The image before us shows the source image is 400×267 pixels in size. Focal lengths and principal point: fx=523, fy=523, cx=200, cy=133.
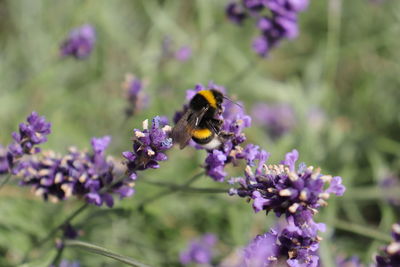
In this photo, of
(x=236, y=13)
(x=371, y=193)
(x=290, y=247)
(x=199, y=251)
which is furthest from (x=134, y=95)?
(x=371, y=193)

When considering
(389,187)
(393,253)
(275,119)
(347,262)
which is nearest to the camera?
(393,253)

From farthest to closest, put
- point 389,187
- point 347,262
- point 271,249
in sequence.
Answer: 1. point 389,187
2. point 347,262
3. point 271,249

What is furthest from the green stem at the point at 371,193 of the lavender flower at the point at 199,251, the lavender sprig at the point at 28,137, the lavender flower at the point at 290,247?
the lavender sprig at the point at 28,137

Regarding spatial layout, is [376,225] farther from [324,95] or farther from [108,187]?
[108,187]

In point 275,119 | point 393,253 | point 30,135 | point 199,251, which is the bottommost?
point 393,253

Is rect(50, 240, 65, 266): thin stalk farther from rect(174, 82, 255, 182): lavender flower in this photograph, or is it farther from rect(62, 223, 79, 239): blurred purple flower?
rect(174, 82, 255, 182): lavender flower

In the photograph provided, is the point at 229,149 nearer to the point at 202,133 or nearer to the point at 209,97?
the point at 202,133

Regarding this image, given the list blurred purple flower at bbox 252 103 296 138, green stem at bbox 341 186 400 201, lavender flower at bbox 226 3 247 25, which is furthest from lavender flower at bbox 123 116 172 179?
blurred purple flower at bbox 252 103 296 138

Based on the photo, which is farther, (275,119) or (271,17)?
(275,119)
